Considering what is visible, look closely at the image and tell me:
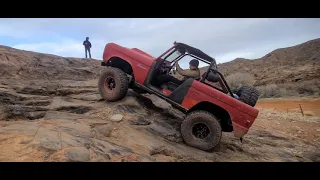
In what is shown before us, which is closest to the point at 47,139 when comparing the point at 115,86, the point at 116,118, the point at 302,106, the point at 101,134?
the point at 101,134

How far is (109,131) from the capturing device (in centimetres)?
585

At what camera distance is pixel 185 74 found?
6922 millimetres

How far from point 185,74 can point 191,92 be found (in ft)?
1.84

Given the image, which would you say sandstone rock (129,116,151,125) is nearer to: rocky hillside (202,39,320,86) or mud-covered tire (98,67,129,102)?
mud-covered tire (98,67,129,102)

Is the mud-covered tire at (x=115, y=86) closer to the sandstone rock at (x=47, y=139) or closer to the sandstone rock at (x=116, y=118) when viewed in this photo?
the sandstone rock at (x=116, y=118)

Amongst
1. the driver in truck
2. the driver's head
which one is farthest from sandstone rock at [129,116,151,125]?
the driver's head

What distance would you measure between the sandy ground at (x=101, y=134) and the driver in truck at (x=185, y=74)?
847mm

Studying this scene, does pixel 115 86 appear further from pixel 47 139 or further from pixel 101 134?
pixel 47 139

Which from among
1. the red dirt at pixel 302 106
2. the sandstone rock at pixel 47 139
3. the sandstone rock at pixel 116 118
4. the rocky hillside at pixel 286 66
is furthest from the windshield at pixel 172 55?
the rocky hillside at pixel 286 66

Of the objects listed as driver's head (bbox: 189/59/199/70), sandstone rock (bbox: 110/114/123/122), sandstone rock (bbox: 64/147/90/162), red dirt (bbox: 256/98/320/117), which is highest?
driver's head (bbox: 189/59/199/70)

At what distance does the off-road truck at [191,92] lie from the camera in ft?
20.5

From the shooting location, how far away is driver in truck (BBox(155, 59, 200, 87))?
693cm

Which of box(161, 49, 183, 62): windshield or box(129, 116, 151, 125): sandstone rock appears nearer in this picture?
box(129, 116, 151, 125): sandstone rock
